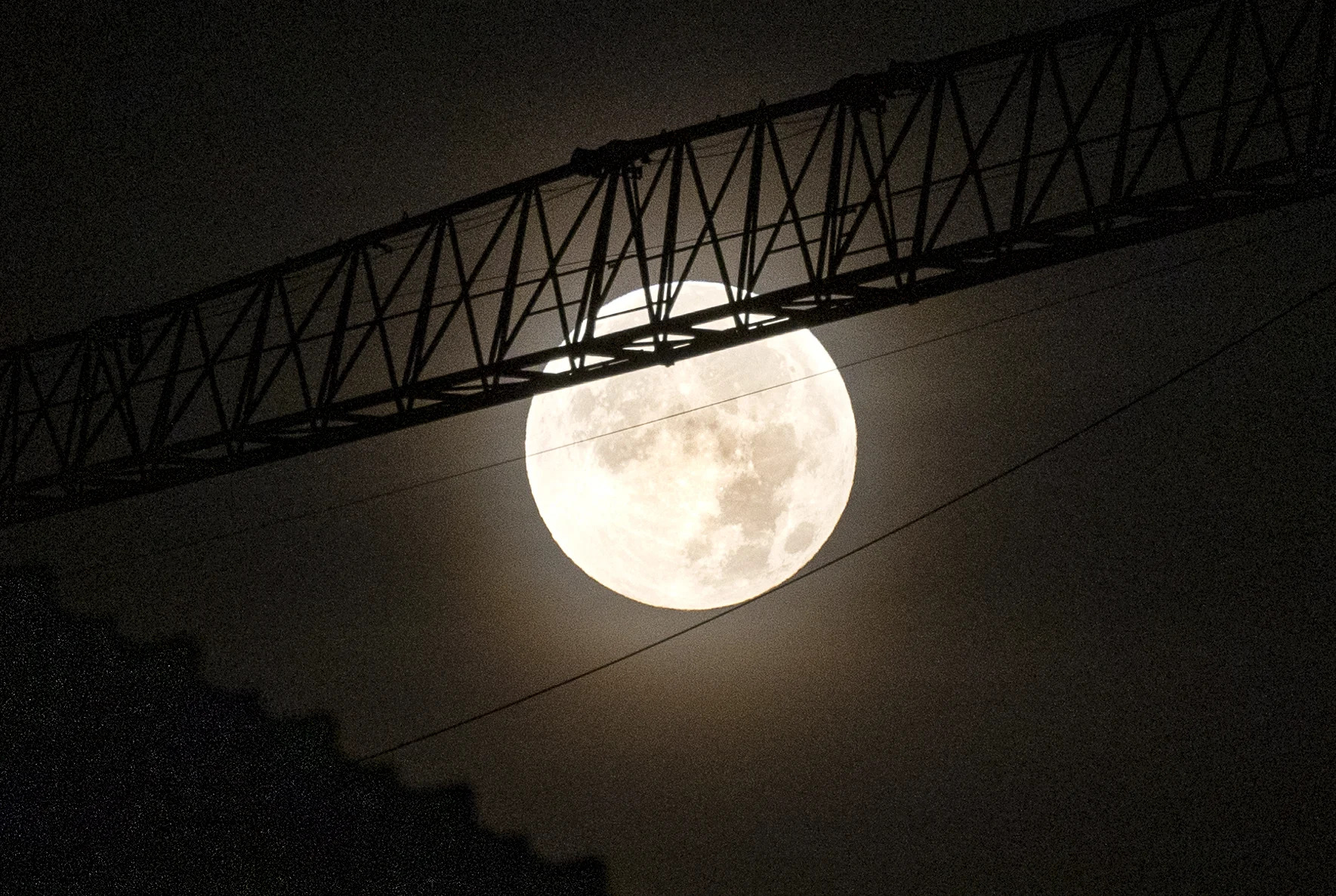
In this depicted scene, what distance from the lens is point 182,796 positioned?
19750 mm

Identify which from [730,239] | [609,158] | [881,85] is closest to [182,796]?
[730,239]

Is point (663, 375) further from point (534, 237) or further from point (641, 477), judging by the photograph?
point (534, 237)

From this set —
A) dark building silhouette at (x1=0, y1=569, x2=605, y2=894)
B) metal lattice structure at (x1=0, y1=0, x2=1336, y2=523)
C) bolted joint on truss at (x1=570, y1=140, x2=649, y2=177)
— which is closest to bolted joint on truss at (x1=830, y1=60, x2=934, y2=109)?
metal lattice structure at (x1=0, y1=0, x2=1336, y2=523)

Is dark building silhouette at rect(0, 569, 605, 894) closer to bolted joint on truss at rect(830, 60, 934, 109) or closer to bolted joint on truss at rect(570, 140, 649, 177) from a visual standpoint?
bolted joint on truss at rect(570, 140, 649, 177)

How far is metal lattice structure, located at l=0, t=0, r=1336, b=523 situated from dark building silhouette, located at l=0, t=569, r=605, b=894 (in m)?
3.65

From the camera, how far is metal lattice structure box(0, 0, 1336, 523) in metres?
10.2

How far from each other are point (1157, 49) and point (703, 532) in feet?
31.9

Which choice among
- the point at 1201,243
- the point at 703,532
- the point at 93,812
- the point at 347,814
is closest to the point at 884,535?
the point at 703,532

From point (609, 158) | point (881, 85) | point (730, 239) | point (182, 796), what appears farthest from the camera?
point (182, 796)

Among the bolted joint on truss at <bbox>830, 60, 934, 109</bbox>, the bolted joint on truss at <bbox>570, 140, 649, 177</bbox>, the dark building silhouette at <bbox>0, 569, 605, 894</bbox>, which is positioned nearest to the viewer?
the bolted joint on truss at <bbox>830, 60, 934, 109</bbox>

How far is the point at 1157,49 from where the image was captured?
991 cm

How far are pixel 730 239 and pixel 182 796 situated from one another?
13.8m

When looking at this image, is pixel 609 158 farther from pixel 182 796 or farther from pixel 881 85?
pixel 182 796

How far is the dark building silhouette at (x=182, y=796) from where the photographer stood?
18188 millimetres
